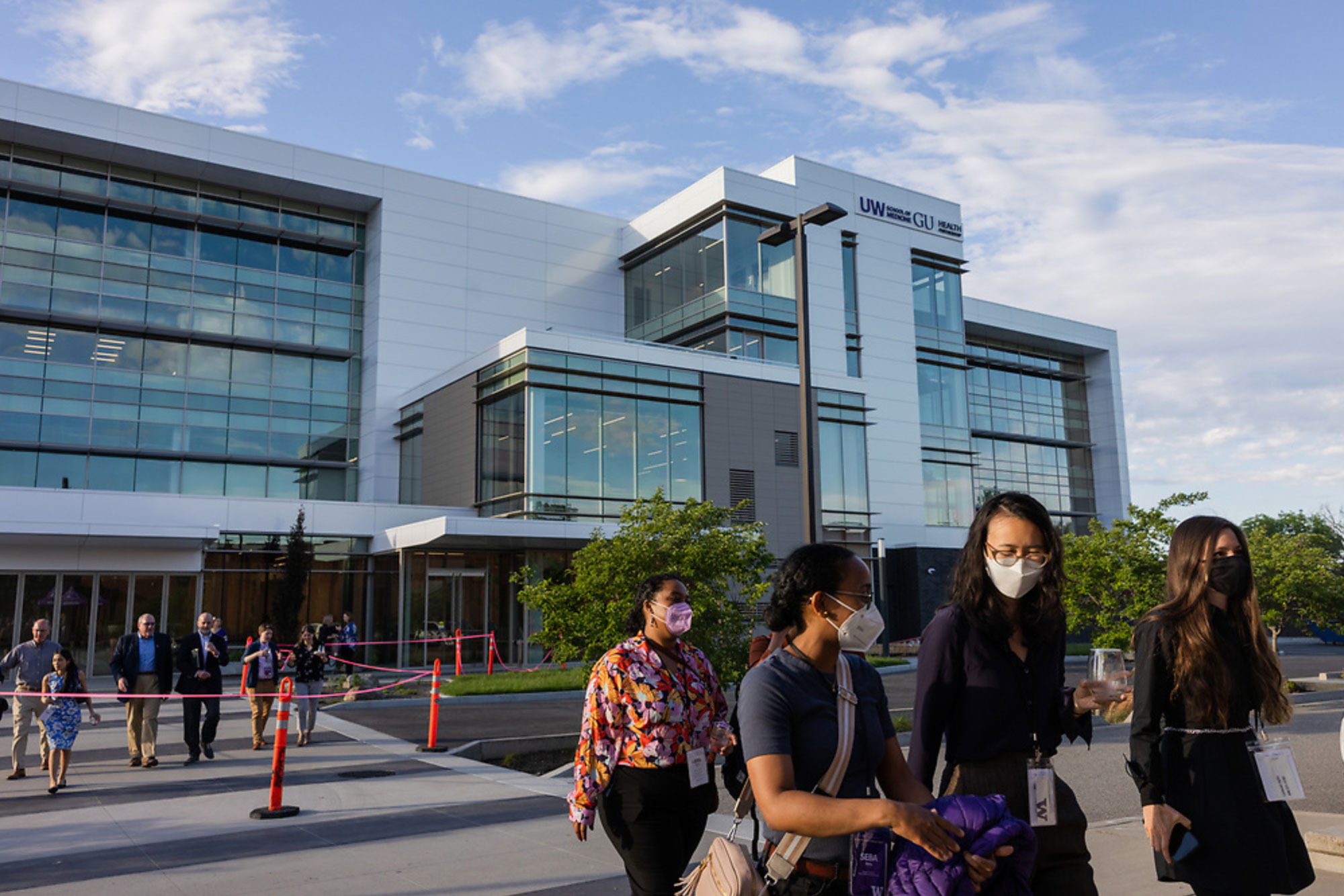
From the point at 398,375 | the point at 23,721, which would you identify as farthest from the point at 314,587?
the point at 23,721

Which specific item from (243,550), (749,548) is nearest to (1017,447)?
(243,550)

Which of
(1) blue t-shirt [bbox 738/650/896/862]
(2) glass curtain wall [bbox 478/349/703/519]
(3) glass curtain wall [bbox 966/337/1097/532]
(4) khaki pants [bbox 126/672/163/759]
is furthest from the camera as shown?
(3) glass curtain wall [bbox 966/337/1097/532]

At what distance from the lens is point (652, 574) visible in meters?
13.1

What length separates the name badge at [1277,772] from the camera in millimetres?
3523

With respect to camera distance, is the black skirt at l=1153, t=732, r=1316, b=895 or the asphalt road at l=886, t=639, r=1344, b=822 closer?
the black skirt at l=1153, t=732, r=1316, b=895

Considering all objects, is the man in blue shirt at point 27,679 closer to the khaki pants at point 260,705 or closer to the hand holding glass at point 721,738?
the khaki pants at point 260,705

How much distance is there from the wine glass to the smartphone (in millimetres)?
553

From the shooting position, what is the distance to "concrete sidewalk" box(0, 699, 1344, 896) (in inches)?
264

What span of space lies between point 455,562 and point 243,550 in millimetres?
6666

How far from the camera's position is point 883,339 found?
137ft

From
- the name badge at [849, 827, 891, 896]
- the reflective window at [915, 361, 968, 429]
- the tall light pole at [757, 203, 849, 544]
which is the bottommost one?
the name badge at [849, 827, 891, 896]

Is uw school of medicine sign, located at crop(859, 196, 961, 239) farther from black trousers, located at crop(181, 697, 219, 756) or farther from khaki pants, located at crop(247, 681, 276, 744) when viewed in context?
black trousers, located at crop(181, 697, 219, 756)

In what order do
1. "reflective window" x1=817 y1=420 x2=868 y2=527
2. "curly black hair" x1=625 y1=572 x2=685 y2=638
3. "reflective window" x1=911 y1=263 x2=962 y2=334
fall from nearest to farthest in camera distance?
1. "curly black hair" x1=625 y1=572 x2=685 y2=638
2. "reflective window" x1=817 y1=420 x2=868 y2=527
3. "reflective window" x1=911 y1=263 x2=962 y2=334

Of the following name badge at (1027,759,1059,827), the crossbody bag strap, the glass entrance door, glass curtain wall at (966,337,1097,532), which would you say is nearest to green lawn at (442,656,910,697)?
the glass entrance door
